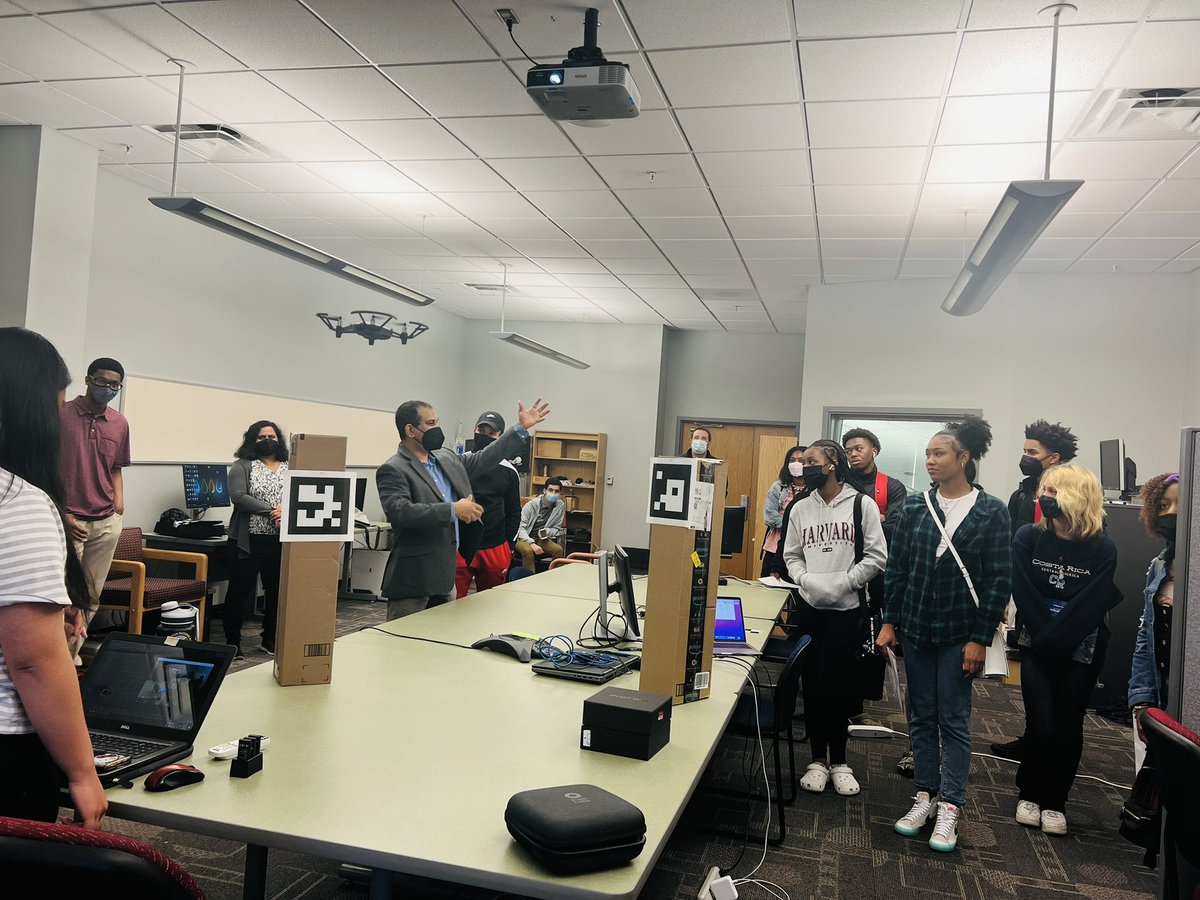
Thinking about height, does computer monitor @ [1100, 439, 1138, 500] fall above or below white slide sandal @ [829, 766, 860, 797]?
above

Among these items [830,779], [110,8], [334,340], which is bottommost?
[830,779]

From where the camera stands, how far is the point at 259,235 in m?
4.55

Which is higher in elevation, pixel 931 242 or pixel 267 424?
pixel 931 242

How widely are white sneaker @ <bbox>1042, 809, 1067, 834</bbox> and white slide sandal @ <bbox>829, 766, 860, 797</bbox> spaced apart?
2.30 feet

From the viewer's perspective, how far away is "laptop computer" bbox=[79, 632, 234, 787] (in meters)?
1.68

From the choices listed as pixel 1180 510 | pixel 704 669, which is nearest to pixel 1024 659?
pixel 1180 510

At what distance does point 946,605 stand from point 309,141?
424 centimetres

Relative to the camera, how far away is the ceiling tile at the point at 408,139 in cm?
455

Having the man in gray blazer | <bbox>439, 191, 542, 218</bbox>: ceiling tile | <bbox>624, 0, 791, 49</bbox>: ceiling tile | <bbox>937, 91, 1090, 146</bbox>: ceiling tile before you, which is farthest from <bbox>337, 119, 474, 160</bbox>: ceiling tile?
<bbox>937, 91, 1090, 146</bbox>: ceiling tile

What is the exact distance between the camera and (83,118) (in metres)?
4.77

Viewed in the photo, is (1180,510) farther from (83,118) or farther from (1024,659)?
(83,118)

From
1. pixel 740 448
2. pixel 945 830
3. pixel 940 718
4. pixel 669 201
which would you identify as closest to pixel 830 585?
pixel 940 718

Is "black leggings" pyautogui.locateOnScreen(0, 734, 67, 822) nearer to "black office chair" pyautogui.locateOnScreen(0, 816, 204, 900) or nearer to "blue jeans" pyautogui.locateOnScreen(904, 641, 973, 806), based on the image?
"black office chair" pyautogui.locateOnScreen(0, 816, 204, 900)

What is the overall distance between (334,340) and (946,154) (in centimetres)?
611
